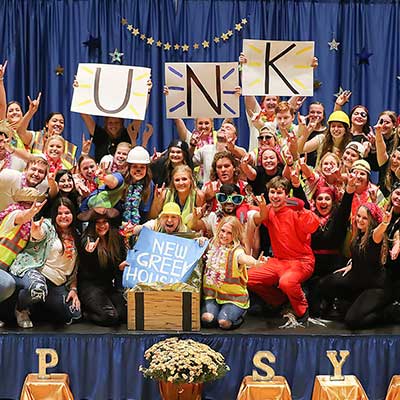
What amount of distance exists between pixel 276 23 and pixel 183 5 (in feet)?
3.31

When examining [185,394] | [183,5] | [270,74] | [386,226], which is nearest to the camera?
[185,394]

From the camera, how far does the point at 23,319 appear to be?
583 centimetres

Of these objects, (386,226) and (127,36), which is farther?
(127,36)

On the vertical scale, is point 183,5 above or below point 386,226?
above

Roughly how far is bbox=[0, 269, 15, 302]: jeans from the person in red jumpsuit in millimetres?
1637

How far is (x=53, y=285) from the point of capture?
5914 millimetres

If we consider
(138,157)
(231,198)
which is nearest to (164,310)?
(231,198)

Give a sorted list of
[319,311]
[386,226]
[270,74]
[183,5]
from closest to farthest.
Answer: [386,226], [319,311], [270,74], [183,5]

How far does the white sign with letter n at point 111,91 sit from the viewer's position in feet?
22.5

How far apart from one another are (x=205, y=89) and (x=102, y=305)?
2.08 m

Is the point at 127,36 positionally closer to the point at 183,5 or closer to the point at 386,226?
the point at 183,5

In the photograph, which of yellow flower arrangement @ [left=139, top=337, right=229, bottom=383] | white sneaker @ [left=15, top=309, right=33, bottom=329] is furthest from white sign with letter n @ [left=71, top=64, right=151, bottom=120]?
yellow flower arrangement @ [left=139, top=337, right=229, bottom=383]

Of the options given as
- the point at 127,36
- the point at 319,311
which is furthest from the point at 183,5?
the point at 319,311

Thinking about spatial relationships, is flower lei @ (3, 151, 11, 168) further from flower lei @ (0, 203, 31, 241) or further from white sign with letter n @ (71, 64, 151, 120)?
white sign with letter n @ (71, 64, 151, 120)
